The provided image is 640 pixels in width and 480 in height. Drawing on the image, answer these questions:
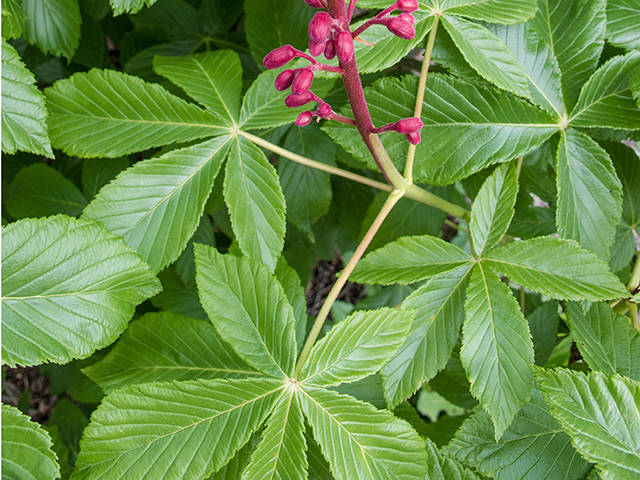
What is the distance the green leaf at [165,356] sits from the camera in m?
1.43

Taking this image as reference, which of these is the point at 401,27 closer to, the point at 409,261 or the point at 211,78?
the point at 409,261

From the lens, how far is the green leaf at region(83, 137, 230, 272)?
1.31 metres

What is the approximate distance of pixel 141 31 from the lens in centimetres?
200

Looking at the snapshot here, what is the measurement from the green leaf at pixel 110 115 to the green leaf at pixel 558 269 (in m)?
1.01

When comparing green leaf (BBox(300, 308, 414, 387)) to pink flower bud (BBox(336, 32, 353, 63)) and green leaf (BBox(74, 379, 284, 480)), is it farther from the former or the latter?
pink flower bud (BBox(336, 32, 353, 63))

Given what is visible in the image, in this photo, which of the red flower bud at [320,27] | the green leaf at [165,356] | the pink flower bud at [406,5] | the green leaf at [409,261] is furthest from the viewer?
the green leaf at [165,356]

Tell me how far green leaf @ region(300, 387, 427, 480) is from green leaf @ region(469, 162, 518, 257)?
0.57 m

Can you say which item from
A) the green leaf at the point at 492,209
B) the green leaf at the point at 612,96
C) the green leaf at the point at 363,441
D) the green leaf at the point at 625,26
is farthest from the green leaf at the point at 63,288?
the green leaf at the point at 625,26

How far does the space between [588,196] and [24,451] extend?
160 centimetres

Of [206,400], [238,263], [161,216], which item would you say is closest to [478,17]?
[238,263]

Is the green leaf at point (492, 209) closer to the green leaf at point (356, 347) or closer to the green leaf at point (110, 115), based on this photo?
the green leaf at point (356, 347)

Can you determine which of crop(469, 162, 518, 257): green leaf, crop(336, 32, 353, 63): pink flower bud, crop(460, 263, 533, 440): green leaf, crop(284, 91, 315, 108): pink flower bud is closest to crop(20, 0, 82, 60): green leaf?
crop(284, 91, 315, 108): pink flower bud

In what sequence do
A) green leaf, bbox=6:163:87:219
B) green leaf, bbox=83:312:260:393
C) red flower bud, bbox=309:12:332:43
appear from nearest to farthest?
red flower bud, bbox=309:12:332:43 < green leaf, bbox=83:312:260:393 < green leaf, bbox=6:163:87:219

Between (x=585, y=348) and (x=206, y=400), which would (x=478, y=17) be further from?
(x=206, y=400)
